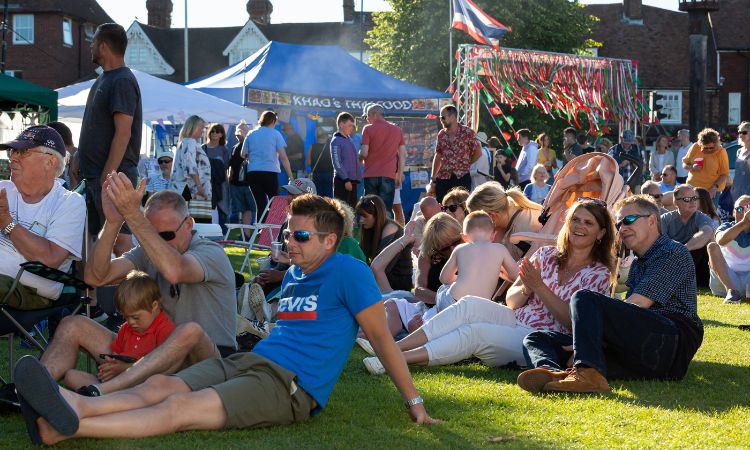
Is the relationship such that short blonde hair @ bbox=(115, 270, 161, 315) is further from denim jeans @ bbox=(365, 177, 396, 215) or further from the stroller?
denim jeans @ bbox=(365, 177, 396, 215)

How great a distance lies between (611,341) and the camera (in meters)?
6.51

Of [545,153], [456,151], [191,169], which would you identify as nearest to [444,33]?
[545,153]

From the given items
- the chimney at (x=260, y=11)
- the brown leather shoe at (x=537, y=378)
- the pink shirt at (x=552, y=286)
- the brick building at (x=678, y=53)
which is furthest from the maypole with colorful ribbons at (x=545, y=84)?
the chimney at (x=260, y=11)

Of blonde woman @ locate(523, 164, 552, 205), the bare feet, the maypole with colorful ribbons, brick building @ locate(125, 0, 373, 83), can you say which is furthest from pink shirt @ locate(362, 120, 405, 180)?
brick building @ locate(125, 0, 373, 83)

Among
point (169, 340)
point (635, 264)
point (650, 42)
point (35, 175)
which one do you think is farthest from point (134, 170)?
point (650, 42)

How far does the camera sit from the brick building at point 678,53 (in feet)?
208

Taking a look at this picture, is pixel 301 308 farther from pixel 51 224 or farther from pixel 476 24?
pixel 476 24

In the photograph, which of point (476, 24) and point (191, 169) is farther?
point (476, 24)

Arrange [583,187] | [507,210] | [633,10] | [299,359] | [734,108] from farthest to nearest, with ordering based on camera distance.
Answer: [633,10] → [734,108] → [583,187] → [507,210] → [299,359]

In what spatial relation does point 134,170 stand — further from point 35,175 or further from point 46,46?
point 46,46

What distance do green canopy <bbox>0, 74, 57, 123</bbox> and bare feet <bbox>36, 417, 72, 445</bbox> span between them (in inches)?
468

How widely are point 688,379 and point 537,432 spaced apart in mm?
1952

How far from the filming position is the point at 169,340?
17.8 feet

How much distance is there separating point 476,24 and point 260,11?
45988mm
